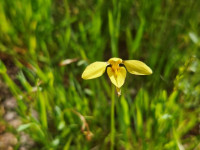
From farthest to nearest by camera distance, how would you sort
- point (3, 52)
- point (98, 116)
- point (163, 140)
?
point (3, 52) → point (98, 116) → point (163, 140)

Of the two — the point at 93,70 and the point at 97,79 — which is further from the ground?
the point at 93,70

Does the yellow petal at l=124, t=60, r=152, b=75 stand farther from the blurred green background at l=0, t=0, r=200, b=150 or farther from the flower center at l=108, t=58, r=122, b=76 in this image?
the blurred green background at l=0, t=0, r=200, b=150

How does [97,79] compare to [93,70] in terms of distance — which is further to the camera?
[97,79]

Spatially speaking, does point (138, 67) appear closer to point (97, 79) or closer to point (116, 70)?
point (116, 70)

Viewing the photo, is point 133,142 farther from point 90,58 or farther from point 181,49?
point 181,49

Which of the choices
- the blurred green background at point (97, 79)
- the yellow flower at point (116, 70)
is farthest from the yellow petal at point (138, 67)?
the blurred green background at point (97, 79)

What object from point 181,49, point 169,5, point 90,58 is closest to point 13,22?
point 90,58

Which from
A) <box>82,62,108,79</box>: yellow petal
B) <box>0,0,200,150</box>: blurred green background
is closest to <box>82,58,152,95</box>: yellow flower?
<box>82,62,108,79</box>: yellow petal

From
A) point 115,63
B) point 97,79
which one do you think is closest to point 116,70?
point 115,63
